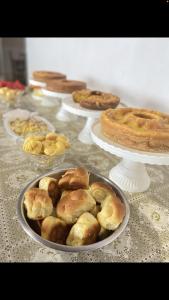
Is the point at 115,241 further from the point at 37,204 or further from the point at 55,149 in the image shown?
the point at 55,149

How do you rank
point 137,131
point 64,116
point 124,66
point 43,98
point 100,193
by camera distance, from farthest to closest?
point 43,98 < point 124,66 < point 64,116 < point 137,131 < point 100,193

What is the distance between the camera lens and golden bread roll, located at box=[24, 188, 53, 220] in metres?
0.45

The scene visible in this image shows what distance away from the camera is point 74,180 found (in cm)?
52

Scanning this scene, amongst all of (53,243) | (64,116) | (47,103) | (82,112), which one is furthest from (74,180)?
(47,103)

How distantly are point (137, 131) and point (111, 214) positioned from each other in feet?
0.84

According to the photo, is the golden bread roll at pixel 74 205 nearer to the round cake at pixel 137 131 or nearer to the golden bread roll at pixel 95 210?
the golden bread roll at pixel 95 210

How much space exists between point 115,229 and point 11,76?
13.7ft

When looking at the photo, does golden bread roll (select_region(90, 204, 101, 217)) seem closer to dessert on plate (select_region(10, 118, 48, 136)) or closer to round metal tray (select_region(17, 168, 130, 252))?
round metal tray (select_region(17, 168, 130, 252))

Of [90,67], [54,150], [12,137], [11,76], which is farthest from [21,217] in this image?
[11,76]

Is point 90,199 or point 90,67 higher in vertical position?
point 90,67

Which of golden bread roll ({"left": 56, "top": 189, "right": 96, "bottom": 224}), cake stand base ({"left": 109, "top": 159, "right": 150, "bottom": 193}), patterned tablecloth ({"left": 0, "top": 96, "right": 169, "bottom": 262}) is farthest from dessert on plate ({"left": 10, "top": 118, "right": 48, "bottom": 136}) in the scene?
golden bread roll ({"left": 56, "top": 189, "right": 96, "bottom": 224})

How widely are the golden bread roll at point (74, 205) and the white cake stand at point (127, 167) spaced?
6.7 inches

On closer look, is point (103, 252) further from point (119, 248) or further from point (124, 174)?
point (124, 174)

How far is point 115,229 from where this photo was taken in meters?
0.45
